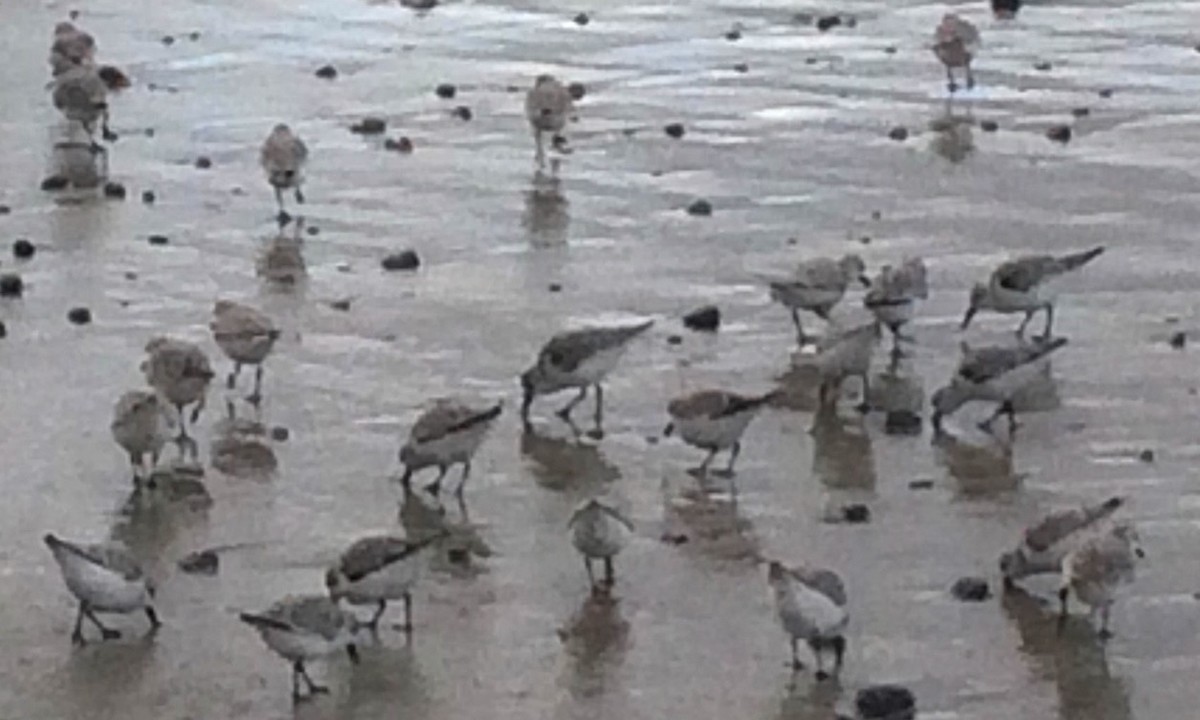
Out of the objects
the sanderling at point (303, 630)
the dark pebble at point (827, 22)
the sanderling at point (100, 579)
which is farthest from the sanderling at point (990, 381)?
the dark pebble at point (827, 22)

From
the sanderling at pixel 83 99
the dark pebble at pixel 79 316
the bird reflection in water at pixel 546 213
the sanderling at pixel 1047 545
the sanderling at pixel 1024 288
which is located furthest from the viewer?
the sanderling at pixel 83 99

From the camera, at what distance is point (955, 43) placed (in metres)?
11.7

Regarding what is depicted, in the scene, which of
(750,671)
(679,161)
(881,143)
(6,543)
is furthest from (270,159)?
(750,671)

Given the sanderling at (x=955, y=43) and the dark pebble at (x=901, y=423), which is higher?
the sanderling at (x=955, y=43)

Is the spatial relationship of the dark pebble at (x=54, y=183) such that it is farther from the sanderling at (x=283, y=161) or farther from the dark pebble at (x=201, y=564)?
the dark pebble at (x=201, y=564)

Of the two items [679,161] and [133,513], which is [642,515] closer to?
[133,513]

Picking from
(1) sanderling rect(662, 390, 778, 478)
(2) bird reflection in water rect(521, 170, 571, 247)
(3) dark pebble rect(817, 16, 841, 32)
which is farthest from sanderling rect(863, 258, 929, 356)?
(3) dark pebble rect(817, 16, 841, 32)

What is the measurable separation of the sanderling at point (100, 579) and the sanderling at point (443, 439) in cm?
100

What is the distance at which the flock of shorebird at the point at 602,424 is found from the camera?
22.1 ft

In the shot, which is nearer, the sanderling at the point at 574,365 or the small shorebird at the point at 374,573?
the small shorebird at the point at 374,573

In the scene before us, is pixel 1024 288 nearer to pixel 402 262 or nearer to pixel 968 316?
pixel 968 316

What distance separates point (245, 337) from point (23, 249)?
174 cm

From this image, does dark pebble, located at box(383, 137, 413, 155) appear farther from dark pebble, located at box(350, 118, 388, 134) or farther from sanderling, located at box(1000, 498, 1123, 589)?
sanderling, located at box(1000, 498, 1123, 589)

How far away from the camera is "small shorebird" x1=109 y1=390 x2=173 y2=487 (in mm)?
7820
